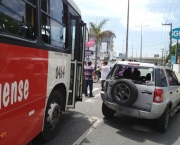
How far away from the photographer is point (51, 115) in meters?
3.96

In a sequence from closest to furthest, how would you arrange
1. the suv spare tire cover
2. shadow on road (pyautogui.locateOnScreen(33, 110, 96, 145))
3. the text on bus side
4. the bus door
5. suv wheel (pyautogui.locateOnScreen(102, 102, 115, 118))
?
the text on bus side
shadow on road (pyautogui.locateOnScreen(33, 110, 96, 145))
the suv spare tire cover
the bus door
suv wheel (pyautogui.locateOnScreen(102, 102, 115, 118))

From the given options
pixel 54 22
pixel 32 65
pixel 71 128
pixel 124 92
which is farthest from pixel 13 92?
pixel 124 92

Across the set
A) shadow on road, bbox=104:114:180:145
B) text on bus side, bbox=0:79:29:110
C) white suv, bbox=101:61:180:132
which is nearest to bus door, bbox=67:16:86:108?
white suv, bbox=101:61:180:132

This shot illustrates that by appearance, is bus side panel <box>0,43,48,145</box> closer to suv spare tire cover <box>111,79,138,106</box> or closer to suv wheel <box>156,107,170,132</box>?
suv spare tire cover <box>111,79,138,106</box>

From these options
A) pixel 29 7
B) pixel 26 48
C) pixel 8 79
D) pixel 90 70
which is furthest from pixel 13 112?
pixel 90 70

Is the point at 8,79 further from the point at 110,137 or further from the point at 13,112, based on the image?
the point at 110,137

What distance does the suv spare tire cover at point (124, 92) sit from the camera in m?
4.66

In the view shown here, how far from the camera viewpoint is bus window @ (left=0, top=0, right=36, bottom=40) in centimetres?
233

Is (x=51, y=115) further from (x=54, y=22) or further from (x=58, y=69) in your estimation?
(x=54, y=22)

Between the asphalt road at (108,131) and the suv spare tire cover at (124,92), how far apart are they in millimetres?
771

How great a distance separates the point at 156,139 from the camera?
4559 millimetres

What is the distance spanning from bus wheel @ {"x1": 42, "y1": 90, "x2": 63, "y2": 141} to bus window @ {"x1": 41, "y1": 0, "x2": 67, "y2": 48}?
1051 mm

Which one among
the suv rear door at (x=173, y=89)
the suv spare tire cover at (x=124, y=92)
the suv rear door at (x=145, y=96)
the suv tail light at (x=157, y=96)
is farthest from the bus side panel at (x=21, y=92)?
the suv rear door at (x=173, y=89)

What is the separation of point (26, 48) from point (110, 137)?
2852mm
